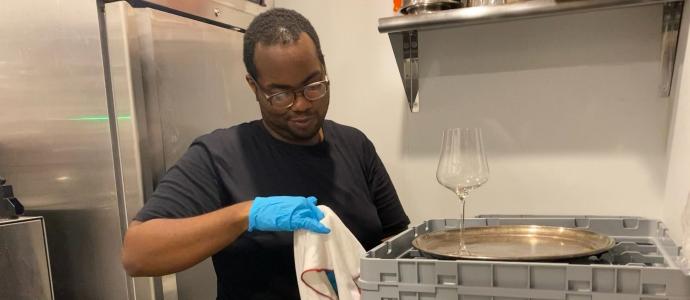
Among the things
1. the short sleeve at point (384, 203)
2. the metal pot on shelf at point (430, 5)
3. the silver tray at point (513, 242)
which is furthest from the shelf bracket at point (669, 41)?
the short sleeve at point (384, 203)

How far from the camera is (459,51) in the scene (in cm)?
158

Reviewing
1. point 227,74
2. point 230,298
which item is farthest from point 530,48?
point 230,298

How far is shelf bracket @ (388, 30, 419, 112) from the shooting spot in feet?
5.16

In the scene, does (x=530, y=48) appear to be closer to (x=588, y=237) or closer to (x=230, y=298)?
(x=588, y=237)

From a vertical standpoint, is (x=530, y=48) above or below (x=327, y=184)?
above

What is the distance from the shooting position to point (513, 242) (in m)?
0.93

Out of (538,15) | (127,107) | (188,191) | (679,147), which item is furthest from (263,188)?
(679,147)

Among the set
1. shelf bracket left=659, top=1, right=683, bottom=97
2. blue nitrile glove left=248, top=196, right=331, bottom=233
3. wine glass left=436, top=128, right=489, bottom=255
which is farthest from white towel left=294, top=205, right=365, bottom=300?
shelf bracket left=659, top=1, right=683, bottom=97

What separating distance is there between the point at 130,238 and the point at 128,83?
1.55 ft

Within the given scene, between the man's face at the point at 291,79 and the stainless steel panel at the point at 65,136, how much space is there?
1.50ft

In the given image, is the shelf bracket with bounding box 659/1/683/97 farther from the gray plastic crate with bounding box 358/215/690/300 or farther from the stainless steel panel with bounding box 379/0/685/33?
the gray plastic crate with bounding box 358/215/690/300

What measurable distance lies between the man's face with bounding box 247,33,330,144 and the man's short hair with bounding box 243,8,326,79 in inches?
0.5

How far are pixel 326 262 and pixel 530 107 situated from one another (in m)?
0.96

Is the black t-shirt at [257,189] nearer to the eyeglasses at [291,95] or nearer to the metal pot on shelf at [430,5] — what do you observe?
the eyeglasses at [291,95]
